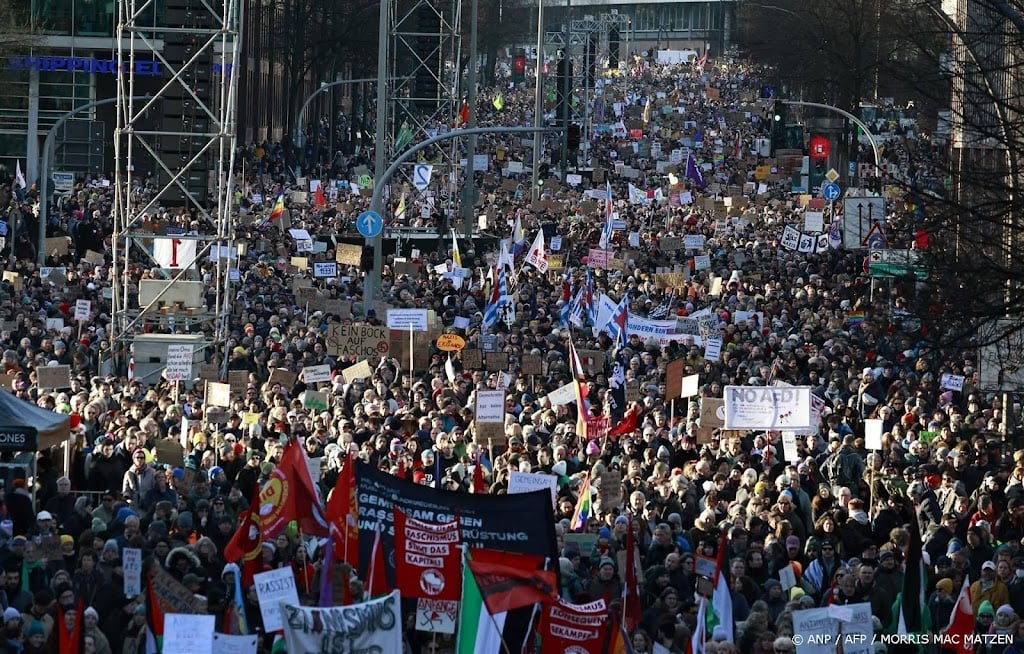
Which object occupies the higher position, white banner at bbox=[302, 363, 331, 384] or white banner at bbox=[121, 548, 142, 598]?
white banner at bbox=[302, 363, 331, 384]

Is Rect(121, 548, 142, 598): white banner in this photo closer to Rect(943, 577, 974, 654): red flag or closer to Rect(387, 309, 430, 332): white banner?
Rect(943, 577, 974, 654): red flag

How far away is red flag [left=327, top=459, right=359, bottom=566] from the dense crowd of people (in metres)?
0.27

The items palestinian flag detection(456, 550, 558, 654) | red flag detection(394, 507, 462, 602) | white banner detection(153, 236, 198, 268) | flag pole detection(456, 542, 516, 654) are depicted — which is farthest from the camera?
white banner detection(153, 236, 198, 268)

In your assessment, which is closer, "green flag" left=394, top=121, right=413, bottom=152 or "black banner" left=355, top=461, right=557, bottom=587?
"black banner" left=355, top=461, right=557, bottom=587

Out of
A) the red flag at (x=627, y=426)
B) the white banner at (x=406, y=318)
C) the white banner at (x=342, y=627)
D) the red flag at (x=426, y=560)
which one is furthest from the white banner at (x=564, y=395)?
the white banner at (x=342, y=627)

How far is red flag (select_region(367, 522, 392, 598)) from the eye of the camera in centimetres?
1291

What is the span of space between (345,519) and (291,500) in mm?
872

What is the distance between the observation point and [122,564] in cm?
1408

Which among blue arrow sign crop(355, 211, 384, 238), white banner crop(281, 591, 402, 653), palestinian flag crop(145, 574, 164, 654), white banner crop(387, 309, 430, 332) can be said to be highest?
blue arrow sign crop(355, 211, 384, 238)

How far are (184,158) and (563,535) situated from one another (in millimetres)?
15304

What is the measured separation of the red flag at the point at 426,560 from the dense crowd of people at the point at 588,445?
637 mm

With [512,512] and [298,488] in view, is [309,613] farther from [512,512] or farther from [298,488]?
[298,488]

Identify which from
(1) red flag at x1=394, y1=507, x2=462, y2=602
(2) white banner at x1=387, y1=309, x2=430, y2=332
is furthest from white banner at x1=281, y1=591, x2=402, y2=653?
(2) white banner at x1=387, y1=309, x2=430, y2=332

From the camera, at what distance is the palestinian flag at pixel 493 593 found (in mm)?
11703
